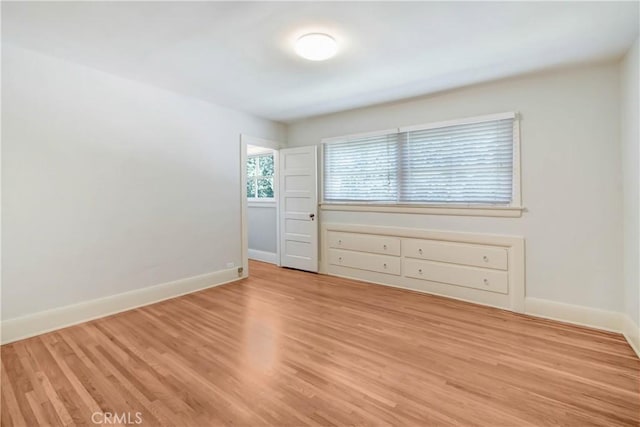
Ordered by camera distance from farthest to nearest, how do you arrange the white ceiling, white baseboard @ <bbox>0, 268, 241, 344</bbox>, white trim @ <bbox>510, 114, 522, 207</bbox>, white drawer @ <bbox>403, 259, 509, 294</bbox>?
white drawer @ <bbox>403, 259, 509, 294</bbox>, white trim @ <bbox>510, 114, 522, 207</bbox>, white baseboard @ <bbox>0, 268, 241, 344</bbox>, the white ceiling

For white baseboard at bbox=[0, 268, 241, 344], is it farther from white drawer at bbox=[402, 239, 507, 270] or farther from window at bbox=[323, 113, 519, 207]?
white drawer at bbox=[402, 239, 507, 270]

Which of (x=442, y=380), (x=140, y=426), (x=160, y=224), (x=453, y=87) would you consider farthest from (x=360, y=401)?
(x=453, y=87)

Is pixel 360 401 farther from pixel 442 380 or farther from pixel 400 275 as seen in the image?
pixel 400 275

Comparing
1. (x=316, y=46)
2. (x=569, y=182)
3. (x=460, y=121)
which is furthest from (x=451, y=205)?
(x=316, y=46)

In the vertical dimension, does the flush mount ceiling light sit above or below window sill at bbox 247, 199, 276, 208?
above

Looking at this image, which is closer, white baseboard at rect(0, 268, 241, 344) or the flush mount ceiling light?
the flush mount ceiling light

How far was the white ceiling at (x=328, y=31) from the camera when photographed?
2029 millimetres

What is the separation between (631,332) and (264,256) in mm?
4963

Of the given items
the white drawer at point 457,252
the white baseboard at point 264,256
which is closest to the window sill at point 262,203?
the white baseboard at point 264,256

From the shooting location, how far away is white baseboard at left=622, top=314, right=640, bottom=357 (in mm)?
2314

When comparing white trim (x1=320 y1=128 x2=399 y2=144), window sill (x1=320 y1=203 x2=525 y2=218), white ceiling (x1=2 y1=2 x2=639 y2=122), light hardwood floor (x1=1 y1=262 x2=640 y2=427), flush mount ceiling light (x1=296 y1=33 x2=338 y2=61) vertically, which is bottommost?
light hardwood floor (x1=1 y1=262 x2=640 y2=427)

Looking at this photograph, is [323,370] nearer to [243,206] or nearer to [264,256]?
[243,206]

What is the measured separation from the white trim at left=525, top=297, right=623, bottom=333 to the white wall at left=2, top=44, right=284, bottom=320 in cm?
384

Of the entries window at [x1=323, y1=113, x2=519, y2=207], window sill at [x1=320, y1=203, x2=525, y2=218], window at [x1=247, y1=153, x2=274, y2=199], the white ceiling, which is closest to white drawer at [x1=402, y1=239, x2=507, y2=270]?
window sill at [x1=320, y1=203, x2=525, y2=218]
